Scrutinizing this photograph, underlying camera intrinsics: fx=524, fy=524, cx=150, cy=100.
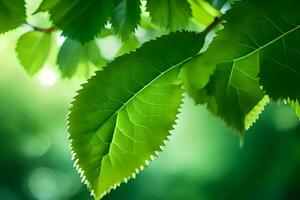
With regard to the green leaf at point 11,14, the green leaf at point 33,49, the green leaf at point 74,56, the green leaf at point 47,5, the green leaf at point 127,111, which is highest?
the green leaf at point 47,5

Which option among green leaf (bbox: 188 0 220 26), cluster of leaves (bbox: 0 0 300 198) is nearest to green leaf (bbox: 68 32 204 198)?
cluster of leaves (bbox: 0 0 300 198)

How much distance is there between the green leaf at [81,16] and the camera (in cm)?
40

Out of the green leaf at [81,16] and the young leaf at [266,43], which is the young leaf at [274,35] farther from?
the green leaf at [81,16]

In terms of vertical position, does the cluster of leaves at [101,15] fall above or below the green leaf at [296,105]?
above

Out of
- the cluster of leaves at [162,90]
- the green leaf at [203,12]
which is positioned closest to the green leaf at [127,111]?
the cluster of leaves at [162,90]

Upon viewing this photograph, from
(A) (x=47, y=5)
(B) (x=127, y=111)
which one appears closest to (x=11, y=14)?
(A) (x=47, y=5)

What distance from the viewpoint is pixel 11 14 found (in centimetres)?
42

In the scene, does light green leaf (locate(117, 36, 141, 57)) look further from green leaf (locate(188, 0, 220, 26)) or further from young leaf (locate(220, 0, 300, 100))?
young leaf (locate(220, 0, 300, 100))

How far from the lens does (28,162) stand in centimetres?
674

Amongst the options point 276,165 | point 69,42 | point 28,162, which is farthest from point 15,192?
point 69,42

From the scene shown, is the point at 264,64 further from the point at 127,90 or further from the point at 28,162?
the point at 28,162

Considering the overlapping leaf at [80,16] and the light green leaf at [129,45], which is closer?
the overlapping leaf at [80,16]

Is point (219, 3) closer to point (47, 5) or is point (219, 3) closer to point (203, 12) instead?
point (203, 12)

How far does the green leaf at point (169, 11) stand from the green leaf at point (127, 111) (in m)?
0.05
